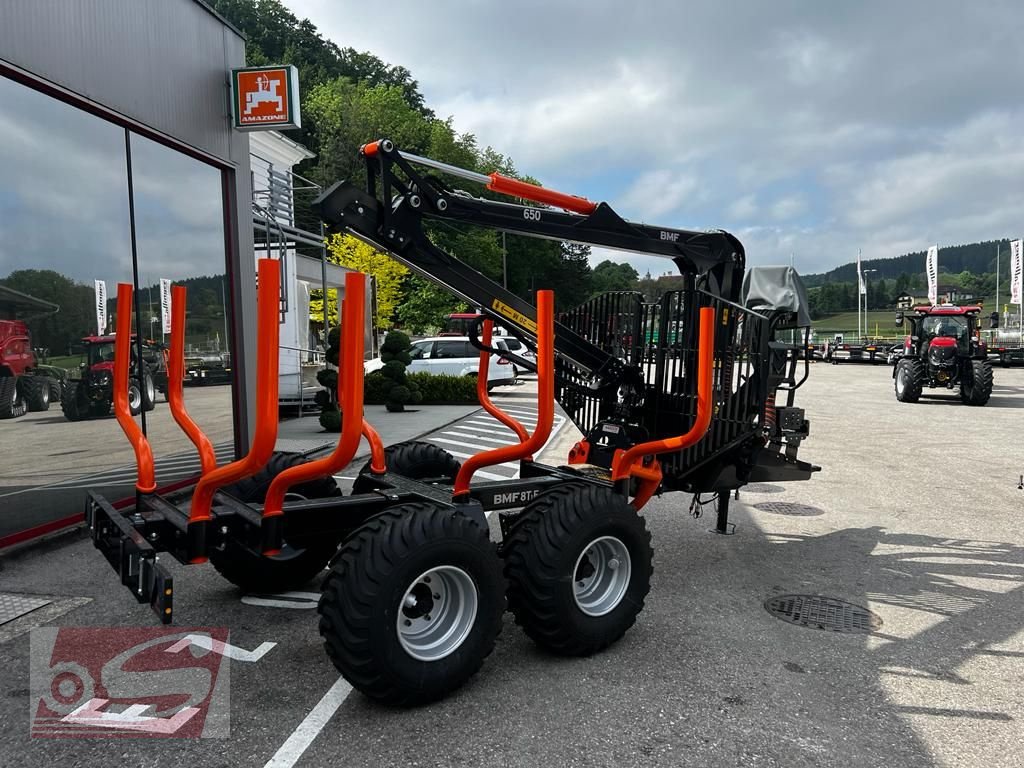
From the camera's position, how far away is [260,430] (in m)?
3.11

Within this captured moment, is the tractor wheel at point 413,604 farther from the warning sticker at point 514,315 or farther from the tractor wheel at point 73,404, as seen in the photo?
the tractor wheel at point 73,404

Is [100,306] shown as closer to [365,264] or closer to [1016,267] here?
[365,264]

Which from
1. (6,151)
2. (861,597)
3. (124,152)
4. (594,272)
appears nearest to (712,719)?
(861,597)

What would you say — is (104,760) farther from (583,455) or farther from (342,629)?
(583,455)

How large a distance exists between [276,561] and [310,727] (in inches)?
66.2

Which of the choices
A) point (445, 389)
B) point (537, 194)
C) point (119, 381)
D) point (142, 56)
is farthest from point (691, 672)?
point (445, 389)

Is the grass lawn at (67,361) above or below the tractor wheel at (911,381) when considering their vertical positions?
above

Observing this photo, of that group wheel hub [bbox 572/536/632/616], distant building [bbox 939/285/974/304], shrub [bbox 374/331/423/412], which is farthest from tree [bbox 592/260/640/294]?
wheel hub [bbox 572/536/632/616]

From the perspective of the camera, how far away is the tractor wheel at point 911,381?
1825cm

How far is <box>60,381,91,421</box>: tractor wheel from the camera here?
6.60m

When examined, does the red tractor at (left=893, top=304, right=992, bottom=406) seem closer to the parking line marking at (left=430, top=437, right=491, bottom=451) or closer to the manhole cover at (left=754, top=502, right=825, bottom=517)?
the parking line marking at (left=430, top=437, right=491, bottom=451)

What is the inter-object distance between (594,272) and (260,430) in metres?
67.1

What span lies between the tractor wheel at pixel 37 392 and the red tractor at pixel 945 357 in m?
18.6

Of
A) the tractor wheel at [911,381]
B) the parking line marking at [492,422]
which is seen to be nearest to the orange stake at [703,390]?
the parking line marking at [492,422]
